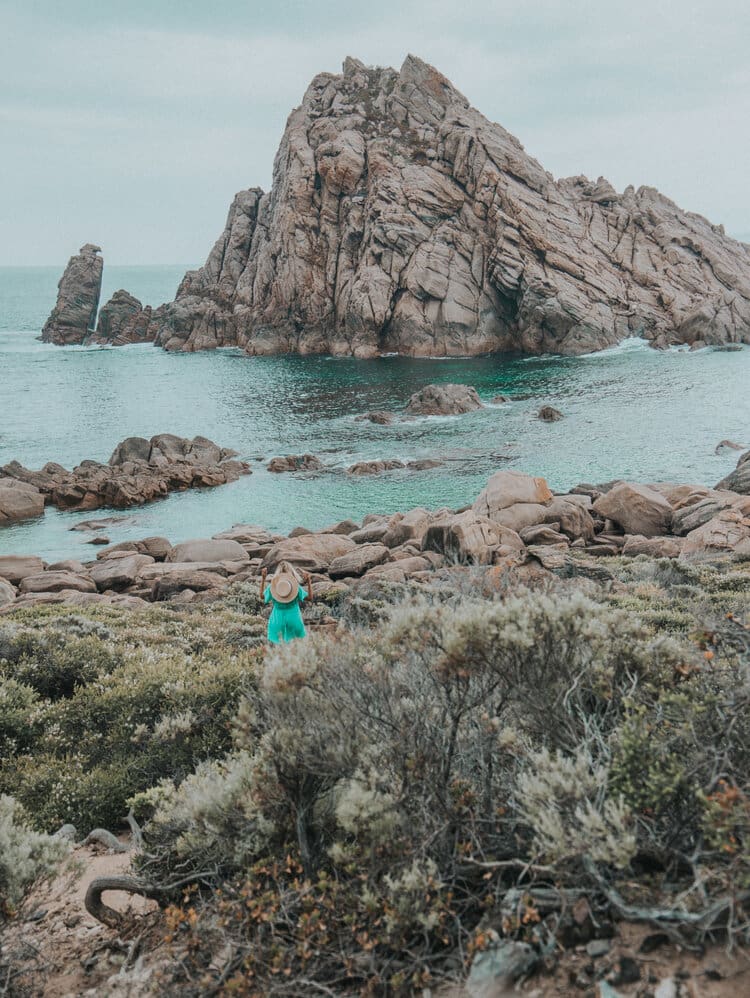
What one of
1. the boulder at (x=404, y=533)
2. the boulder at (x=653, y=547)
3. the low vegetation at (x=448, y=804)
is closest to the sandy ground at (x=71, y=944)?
the low vegetation at (x=448, y=804)

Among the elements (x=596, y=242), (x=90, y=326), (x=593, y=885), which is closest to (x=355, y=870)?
(x=593, y=885)

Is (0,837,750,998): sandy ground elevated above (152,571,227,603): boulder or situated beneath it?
elevated above

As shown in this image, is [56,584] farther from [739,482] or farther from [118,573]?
[739,482]

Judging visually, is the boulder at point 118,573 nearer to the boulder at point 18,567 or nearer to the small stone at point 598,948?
the boulder at point 18,567

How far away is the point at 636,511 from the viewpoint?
23984 mm

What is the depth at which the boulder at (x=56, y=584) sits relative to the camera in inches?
819

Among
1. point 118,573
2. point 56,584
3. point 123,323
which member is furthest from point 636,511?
point 123,323

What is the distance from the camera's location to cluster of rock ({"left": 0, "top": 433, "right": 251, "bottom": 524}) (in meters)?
35.8

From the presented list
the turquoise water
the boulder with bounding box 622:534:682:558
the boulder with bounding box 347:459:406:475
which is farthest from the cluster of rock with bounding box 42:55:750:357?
the boulder with bounding box 622:534:682:558

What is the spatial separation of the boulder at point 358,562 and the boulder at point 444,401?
29307 millimetres

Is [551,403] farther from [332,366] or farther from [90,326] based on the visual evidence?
[90,326]

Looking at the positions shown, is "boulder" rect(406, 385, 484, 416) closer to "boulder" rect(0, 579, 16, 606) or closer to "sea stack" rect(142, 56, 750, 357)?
"sea stack" rect(142, 56, 750, 357)

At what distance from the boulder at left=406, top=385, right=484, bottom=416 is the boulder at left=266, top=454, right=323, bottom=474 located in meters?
12.1

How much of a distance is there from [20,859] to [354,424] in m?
44.4
